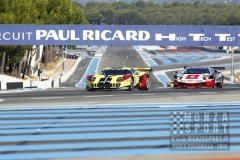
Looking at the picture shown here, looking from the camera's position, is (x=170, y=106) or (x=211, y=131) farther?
(x=170, y=106)

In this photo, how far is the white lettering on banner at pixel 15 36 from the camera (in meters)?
35.2

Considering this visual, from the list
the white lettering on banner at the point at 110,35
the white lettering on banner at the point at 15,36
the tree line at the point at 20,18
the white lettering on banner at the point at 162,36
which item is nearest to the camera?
the white lettering on banner at the point at 15,36

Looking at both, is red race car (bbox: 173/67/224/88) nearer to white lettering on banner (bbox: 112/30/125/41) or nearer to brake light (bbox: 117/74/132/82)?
brake light (bbox: 117/74/132/82)

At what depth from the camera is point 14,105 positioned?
18250mm

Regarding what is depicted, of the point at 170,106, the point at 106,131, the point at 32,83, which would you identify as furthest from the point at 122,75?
the point at 32,83

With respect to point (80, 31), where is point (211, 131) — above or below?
below

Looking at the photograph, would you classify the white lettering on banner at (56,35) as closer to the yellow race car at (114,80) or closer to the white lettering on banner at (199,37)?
the white lettering on banner at (199,37)

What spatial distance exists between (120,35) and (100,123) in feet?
74.5

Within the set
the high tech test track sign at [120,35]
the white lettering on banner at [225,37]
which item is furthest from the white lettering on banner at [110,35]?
the white lettering on banner at [225,37]

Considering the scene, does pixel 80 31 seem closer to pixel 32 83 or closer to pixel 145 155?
pixel 32 83

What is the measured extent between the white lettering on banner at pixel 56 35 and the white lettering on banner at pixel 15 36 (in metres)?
0.58

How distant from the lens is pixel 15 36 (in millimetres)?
35375

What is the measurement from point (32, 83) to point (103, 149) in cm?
3133

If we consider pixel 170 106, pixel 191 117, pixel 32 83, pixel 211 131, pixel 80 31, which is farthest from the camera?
pixel 32 83
